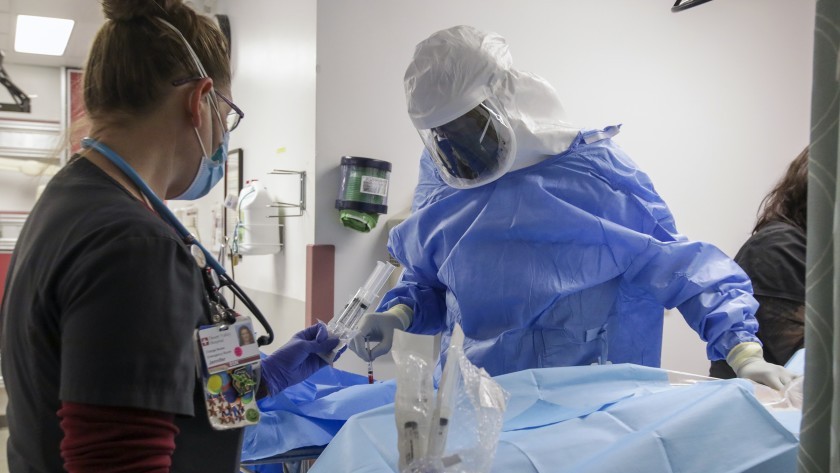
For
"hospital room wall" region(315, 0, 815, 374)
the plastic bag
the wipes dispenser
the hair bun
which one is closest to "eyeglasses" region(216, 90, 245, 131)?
the hair bun

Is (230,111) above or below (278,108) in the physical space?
below

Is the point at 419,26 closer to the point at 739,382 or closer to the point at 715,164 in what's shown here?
the point at 715,164

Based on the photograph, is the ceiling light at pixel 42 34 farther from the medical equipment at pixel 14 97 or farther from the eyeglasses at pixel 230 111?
the eyeglasses at pixel 230 111

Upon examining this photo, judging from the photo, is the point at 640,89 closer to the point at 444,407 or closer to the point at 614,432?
the point at 614,432

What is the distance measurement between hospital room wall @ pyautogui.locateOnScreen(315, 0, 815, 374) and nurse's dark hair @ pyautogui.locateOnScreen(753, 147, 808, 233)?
3.25 ft

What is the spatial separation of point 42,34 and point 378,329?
462 centimetres

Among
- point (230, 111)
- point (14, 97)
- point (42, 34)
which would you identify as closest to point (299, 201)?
point (230, 111)

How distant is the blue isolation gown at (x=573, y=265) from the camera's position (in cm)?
155

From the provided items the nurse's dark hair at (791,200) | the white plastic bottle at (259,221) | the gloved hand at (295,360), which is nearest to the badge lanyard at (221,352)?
the gloved hand at (295,360)

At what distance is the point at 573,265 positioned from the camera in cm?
158

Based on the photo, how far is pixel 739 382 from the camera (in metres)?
1.13

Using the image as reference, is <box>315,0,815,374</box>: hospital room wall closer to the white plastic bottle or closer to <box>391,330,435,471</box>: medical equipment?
the white plastic bottle

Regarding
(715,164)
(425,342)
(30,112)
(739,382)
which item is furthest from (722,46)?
(30,112)

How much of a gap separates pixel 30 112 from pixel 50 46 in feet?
2.93
